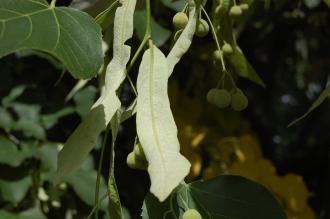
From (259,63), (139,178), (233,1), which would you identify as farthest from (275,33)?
(233,1)

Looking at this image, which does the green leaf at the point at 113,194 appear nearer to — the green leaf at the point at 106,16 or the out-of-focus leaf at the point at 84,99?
the green leaf at the point at 106,16

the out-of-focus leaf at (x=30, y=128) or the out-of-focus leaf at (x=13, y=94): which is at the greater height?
the out-of-focus leaf at (x=13, y=94)

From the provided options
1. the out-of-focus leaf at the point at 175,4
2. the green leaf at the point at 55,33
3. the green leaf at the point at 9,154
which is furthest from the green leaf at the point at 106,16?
the green leaf at the point at 9,154

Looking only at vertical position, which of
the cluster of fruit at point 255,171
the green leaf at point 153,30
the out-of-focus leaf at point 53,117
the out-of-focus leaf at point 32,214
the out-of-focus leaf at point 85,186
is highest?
the green leaf at point 153,30

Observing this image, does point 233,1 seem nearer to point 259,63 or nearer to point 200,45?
point 200,45

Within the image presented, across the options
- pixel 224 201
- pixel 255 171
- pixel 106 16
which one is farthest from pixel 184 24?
pixel 255 171

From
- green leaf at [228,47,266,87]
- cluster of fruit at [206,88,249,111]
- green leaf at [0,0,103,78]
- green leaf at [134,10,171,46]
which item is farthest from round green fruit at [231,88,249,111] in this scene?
green leaf at [134,10,171,46]
